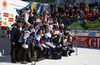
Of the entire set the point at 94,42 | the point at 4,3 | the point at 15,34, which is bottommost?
the point at 94,42

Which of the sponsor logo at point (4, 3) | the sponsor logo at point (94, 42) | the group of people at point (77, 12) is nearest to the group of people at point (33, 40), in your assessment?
the sponsor logo at point (4, 3)

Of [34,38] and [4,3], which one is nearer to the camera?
[34,38]

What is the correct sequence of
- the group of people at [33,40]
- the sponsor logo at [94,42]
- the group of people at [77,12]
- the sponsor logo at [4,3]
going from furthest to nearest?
the group of people at [77,12] < the sponsor logo at [94,42] < the sponsor logo at [4,3] < the group of people at [33,40]

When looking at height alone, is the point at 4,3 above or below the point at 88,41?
above

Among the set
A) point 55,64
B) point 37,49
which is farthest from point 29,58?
point 55,64

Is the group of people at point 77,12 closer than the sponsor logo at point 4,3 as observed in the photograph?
No

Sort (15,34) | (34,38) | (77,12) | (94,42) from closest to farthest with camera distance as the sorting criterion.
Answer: (15,34) → (34,38) → (94,42) → (77,12)

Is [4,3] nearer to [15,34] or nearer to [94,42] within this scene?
[15,34]

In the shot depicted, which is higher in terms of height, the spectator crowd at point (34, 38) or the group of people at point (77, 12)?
the group of people at point (77, 12)

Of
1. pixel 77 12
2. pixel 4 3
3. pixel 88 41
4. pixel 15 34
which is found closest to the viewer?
pixel 15 34

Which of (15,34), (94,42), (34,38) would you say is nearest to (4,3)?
(15,34)

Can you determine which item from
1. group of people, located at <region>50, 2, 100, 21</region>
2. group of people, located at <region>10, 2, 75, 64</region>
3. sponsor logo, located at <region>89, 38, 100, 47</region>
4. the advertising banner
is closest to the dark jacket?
group of people, located at <region>10, 2, 75, 64</region>

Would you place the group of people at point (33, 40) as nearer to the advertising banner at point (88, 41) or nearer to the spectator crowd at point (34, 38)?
the spectator crowd at point (34, 38)

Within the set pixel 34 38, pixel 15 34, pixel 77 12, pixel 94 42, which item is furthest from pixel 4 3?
pixel 77 12
